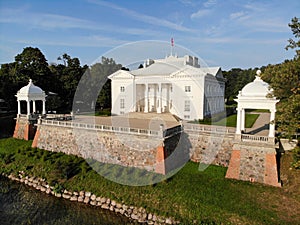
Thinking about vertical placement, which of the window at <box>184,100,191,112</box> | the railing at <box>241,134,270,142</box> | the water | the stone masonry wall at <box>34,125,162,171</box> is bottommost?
the water

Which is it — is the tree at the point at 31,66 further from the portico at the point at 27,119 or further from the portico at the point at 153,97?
the portico at the point at 153,97

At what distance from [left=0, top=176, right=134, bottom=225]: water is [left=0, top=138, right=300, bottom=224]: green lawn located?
1.08 metres

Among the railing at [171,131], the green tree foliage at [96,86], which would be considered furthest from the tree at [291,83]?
the green tree foliage at [96,86]

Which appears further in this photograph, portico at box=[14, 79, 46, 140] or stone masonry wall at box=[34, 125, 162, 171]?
portico at box=[14, 79, 46, 140]

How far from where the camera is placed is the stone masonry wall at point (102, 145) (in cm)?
1662

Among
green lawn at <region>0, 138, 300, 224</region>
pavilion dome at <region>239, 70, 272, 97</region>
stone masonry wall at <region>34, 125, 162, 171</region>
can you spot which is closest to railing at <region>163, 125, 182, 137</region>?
stone masonry wall at <region>34, 125, 162, 171</region>

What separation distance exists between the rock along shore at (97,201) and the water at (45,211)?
0.93ft

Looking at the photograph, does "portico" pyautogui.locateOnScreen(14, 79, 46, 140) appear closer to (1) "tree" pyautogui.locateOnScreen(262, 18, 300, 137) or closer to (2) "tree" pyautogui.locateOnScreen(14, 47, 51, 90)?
(2) "tree" pyautogui.locateOnScreen(14, 47, 51, 90)

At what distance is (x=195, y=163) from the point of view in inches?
690

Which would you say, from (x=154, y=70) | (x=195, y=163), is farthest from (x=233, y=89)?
(x=195, y=163)

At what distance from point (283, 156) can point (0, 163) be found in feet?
70.3

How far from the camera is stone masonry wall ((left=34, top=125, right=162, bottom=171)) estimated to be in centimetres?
1662

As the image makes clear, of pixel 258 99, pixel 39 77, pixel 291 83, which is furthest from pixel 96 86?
pixel 291 83

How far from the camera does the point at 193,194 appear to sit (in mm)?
13312
